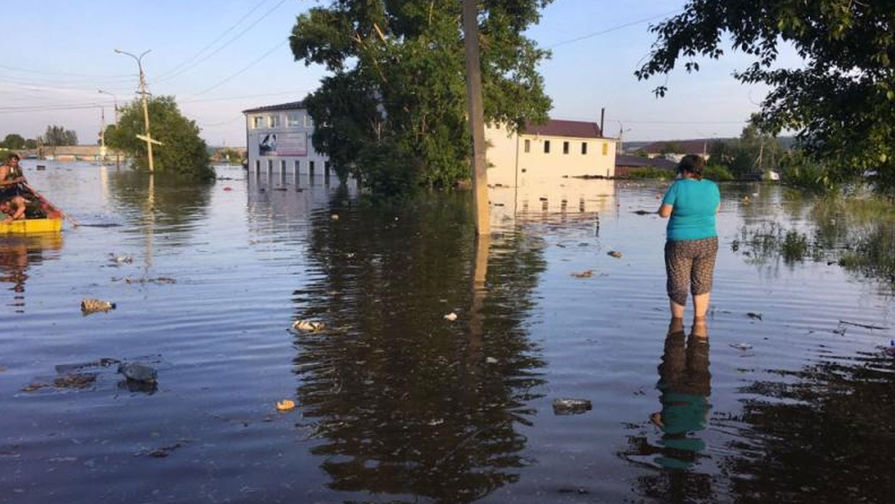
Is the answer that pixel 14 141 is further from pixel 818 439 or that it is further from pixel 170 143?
pixel 818 439

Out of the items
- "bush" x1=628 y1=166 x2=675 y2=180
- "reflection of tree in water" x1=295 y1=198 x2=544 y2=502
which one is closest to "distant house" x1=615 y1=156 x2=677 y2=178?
"bush" x1=628 y1=166 x2=675 y2=180

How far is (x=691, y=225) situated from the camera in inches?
279

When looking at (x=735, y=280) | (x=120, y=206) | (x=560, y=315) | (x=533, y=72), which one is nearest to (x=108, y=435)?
(x=560, y=315)

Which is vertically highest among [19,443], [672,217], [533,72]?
[533,72]

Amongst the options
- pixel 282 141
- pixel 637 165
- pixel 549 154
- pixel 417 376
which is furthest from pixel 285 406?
pixel 637 165

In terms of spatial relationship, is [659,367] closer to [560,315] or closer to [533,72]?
[560,315]

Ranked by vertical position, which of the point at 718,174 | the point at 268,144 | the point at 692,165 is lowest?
the point at 692,165

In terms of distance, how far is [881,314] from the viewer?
888cm

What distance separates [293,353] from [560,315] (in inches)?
139

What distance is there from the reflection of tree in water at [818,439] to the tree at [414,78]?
29.4 meters

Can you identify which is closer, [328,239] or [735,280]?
[735,280]

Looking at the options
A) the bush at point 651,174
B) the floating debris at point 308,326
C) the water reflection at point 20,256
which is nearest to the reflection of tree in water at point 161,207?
the water reflection at point 20,256

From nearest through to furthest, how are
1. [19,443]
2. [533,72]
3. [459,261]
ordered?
1. [19,443]
2. [459,261]
3. [533,72]

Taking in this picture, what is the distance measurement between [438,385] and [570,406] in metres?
1.16
